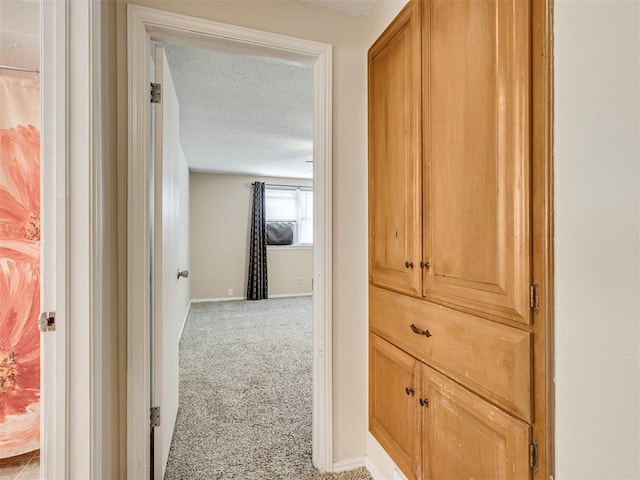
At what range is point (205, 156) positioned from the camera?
4.79m

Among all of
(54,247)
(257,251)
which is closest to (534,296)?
(54,247)

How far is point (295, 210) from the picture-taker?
6.64m

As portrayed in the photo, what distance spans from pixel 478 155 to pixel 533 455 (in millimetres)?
843

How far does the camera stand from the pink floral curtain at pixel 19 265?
2.82 feet

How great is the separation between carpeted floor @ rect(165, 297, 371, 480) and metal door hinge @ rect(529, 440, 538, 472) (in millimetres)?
1053

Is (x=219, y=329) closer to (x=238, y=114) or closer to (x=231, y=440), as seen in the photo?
(x=231, y=440)

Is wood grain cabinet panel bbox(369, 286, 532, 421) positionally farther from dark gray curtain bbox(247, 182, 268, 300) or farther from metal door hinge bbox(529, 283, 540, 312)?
dark gray curtain bbox(247, 182, 268, 300)

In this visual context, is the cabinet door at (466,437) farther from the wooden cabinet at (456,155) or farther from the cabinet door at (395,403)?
the wooden cabinet at (456,155)

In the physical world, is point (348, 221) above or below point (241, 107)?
below

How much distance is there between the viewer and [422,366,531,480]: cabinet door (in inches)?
33.8

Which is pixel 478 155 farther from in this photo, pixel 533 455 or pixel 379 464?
pixel 379 464

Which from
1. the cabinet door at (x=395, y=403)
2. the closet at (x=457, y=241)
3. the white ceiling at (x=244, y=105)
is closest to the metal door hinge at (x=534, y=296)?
the closet at (x=457, y=241)

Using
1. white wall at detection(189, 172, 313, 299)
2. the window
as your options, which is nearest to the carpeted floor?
white wall at detection(189, 172, 313, 299)
